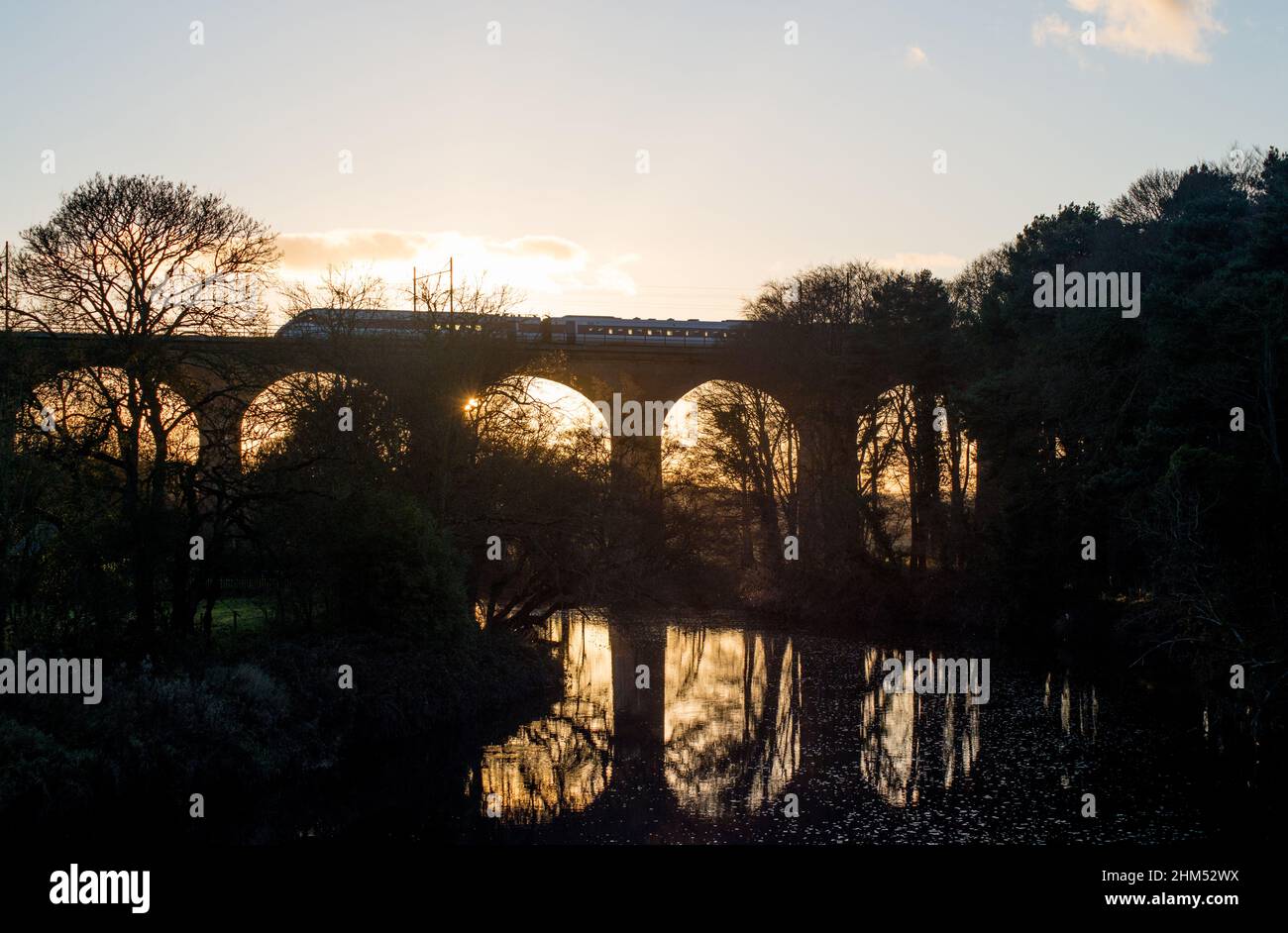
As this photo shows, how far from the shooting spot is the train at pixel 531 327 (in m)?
20.8

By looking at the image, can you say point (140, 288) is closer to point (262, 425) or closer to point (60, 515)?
point (262, 425)

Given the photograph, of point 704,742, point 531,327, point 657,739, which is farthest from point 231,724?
point 531,327

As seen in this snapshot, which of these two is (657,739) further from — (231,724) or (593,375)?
(593,375)

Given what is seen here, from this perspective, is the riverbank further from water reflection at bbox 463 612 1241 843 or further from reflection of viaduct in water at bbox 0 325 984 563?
reflection of viaduct in water at bbox 0 325 984 563

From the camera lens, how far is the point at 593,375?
38719mm

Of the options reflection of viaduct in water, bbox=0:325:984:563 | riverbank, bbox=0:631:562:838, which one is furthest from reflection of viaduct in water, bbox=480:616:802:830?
reflection of viaduct in water, bbox=0:325:984:563

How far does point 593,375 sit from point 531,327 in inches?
428

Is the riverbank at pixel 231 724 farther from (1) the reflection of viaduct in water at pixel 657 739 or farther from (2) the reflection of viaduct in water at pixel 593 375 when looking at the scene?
(2) the reflection of viaduct in water at pixel 593 375

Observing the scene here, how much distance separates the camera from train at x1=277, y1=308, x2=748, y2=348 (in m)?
20.8

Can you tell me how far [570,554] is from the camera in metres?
20.9

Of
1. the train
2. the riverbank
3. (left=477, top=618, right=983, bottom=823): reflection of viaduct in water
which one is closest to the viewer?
the riverbank

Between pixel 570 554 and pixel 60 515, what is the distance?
29.6 ft

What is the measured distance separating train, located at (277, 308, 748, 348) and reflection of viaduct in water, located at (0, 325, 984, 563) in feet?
1.24

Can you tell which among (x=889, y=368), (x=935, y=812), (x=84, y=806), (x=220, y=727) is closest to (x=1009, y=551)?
(x=889, y=368)
